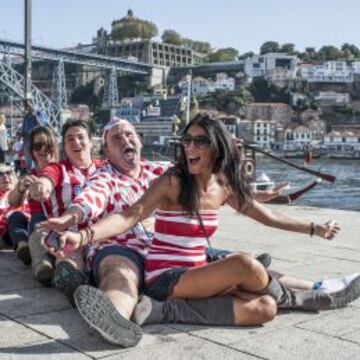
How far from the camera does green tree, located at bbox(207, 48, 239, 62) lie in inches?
5384

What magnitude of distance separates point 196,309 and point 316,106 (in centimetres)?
11162

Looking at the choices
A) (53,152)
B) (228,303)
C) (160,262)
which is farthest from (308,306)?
(53,152)

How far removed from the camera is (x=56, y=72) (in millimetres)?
78375

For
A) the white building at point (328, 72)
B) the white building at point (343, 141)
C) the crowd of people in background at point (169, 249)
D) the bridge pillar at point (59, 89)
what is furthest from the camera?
the white building at point (328, 72)

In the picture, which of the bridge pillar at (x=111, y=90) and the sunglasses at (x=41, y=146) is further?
the bridge pillar at (x=111, y=90)

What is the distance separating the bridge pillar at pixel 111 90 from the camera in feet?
303

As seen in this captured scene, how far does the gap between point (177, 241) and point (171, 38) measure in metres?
135

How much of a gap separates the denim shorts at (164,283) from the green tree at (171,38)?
133m

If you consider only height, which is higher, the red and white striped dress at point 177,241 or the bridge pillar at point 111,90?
the bridge pillar at point 111,90

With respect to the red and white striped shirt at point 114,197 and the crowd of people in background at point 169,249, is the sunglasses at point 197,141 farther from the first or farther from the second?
the red and white striped shirt at point 114,197

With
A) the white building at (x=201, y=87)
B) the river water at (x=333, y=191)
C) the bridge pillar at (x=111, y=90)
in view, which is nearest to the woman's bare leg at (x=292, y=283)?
the river water at (x=333, y=191)

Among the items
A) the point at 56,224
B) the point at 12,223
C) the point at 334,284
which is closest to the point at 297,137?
the point at 12,223

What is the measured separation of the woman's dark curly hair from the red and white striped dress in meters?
0.06

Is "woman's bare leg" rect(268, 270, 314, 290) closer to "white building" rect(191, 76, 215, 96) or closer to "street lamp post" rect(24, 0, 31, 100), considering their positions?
"street lamp post" rect(24, 0, 31, 100)
